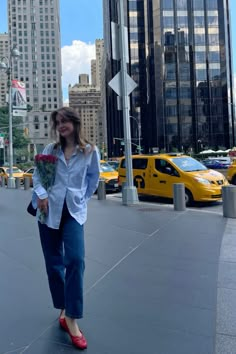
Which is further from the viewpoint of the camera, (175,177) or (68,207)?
(175,177)

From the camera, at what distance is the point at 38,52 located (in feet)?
458

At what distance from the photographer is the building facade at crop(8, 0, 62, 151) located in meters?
135

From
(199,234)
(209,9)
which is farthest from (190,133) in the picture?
(199,234)

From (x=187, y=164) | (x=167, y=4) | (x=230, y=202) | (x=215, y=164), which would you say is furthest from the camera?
(x=167, y=4)

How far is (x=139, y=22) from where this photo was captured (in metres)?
76.5

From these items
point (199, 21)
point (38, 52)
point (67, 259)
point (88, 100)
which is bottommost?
point (67, 259)

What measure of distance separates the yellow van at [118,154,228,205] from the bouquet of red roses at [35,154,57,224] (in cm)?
921

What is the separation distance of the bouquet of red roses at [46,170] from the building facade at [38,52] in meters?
134

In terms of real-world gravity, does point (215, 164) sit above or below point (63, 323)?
above

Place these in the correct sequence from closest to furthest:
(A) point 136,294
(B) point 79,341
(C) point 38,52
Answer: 1. (B) point 79,341
2. (A) point 136,294
3. (C) point 38,52

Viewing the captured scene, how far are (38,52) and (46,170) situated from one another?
147 m

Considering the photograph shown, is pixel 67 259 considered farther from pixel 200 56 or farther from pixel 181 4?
pixel 181 4

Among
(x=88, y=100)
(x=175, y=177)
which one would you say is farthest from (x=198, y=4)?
(x=175, y=177)

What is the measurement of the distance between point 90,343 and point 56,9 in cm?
15556
